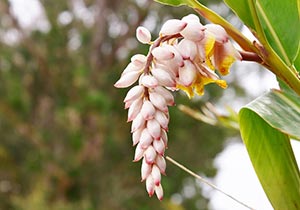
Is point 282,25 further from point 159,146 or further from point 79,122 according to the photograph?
point 79,122

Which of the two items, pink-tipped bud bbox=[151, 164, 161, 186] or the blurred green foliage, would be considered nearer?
pink-tipped bud bbox=[151, 164, 161, 186]

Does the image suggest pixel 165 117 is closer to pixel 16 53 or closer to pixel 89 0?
pixel 16 53

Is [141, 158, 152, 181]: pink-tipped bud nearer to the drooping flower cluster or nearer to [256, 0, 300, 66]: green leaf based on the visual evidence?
the drooping flower cluster

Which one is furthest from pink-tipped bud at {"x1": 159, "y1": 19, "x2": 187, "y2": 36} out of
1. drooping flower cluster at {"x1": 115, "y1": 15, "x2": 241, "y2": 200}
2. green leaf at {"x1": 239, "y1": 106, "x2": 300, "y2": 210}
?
green leaf at {"x1": 239, "y1": 106, "x2": 300, "y2": 210}

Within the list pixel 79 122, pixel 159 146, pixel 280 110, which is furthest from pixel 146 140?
pixel 79 122

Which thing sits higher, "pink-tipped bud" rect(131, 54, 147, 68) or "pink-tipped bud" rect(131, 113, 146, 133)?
"pink-tipped bud" rect(131, 54, 147, 68)

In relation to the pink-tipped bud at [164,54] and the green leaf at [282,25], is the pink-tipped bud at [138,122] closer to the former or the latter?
the pink-tipped bud at [164,54]

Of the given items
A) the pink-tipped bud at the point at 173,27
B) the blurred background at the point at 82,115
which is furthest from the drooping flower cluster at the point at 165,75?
the blurred background at the point at 82,115

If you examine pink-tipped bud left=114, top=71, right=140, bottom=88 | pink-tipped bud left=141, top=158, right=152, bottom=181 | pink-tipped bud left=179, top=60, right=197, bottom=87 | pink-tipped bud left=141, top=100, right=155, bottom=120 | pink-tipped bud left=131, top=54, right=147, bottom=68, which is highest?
pink-tipped bud left=179, top=60, right=197, bottom=87
